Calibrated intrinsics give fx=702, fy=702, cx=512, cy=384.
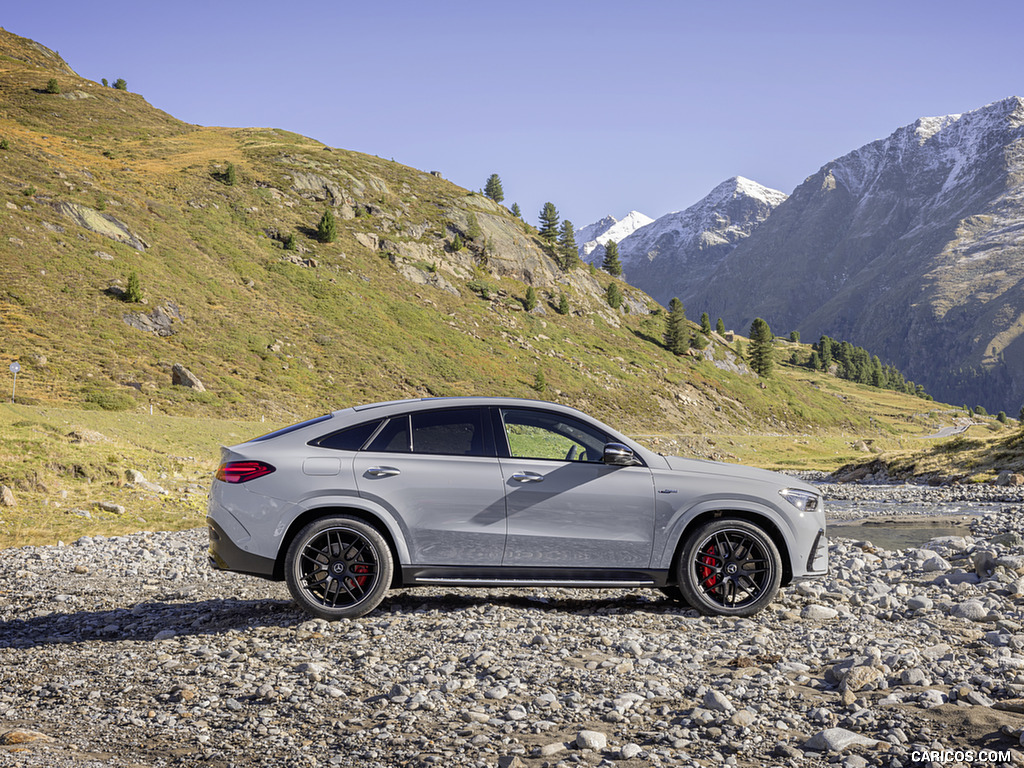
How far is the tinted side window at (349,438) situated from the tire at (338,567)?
0.70m

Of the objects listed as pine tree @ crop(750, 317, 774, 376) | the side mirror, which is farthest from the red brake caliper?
pine tree @ crop(750, 317, 774, 376)

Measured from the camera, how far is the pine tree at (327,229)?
292ft

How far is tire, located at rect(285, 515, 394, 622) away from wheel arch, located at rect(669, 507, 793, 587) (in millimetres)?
2926

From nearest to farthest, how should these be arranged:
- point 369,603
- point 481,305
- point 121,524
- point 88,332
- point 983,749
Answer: point 983,749, point 369,603, point 121,524, point 88,332, point 481,305

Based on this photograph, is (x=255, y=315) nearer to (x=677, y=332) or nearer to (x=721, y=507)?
(x=721, y=507)

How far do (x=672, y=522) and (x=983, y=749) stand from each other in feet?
11.2

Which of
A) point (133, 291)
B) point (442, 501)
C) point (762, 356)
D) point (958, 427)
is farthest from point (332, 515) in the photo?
point (958, 427)

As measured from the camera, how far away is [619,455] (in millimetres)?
7012

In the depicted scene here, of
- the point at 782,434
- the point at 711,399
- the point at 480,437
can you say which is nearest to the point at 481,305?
the point at 711,399

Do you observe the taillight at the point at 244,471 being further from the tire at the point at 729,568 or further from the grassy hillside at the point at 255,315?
the grassy hillside at the point at 255,315

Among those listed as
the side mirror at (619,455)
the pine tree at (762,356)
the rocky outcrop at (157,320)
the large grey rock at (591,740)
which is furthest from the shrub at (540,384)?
the large grey rock at (591,740)

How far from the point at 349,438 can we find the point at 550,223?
398ft

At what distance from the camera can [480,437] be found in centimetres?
722

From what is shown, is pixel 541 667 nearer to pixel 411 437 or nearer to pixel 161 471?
pixel 411 437
